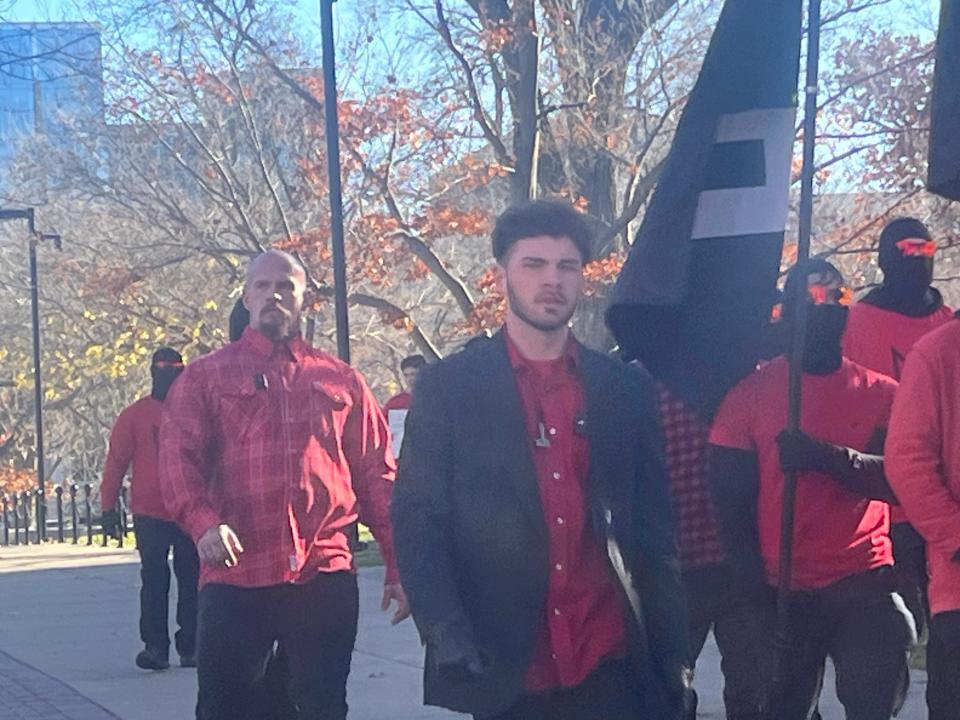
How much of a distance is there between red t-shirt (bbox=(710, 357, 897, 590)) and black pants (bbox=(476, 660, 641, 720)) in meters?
1.61

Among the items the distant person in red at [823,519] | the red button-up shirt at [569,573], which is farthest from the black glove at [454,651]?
the distant person in red at [823,519]

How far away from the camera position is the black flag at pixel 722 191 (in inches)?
223

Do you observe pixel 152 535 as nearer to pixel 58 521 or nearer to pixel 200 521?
pixel 200 521

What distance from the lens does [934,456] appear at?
4797 mm

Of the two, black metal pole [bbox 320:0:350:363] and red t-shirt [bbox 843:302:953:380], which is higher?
black metal pole [bbox 320:0:350:363]

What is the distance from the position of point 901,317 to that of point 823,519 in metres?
1.74

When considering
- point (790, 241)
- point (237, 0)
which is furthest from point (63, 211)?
point (790, 241)

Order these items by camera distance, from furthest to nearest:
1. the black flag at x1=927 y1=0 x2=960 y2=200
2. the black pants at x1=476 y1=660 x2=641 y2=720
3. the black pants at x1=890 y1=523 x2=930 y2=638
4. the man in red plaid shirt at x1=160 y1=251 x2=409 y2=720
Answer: the black pants at x1=890 y1=523 x2=930 y2=638 < the man in red plaid shirt at x1=160 y1=251 x2=409 y2=720 < the black flag at x1=927 y1=0 x2=960 y2=200 < the black pants at x1=476 y1=660 x2=641 y2=720

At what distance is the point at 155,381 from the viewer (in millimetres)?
11367

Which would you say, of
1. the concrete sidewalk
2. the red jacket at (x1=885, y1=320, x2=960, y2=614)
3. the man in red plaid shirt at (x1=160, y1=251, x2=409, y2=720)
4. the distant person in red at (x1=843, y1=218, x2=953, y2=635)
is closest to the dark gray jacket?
the red jacket at (x1=885, y1=320, x2=960, y2=614)

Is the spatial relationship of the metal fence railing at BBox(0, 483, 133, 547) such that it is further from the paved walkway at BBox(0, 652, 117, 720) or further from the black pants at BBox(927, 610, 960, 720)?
the black pants at BBox(927, 610, 960, 720)

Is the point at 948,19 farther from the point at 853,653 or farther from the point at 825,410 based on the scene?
the point at 853,653

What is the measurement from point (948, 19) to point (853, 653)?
1.98 meters

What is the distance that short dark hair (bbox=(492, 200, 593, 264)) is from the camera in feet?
14.7
